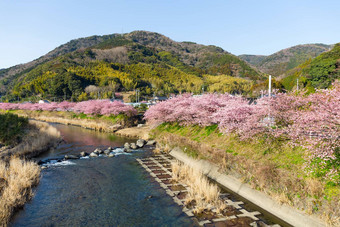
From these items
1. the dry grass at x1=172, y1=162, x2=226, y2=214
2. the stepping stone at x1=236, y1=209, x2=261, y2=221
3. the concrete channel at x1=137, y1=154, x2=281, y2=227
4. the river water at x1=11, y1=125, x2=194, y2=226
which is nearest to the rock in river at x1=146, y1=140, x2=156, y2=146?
the river water at x1=11, y1=125, x2=194, y2=226

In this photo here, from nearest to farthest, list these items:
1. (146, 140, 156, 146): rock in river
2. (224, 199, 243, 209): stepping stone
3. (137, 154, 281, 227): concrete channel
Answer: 1. (137, 154, 281, 227): concrete channel
2. (224, 199, 243, 209): stepping stone
3. (146, 140, 156, 146): rock in river

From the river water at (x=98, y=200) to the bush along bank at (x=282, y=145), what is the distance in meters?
5.01

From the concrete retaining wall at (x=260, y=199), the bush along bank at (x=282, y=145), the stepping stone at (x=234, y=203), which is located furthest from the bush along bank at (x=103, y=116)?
the stepping stone at (x=234, y=203)

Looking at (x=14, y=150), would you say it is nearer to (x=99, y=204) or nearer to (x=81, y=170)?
(x=81, y=170)

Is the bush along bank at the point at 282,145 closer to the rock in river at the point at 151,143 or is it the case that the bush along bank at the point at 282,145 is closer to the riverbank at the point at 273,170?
the riverbank at the point at 273,170

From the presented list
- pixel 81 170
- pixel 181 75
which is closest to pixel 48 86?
pixel 181 75

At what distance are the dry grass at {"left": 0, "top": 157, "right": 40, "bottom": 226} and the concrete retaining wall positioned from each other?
474 inches

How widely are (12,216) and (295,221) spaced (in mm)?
13408

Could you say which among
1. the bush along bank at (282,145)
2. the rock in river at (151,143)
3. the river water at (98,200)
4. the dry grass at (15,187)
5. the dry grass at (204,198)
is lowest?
the rock in river at (151,143)

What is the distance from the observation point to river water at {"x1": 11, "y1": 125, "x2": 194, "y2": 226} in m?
10.9

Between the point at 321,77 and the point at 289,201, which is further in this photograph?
the point at 321,77

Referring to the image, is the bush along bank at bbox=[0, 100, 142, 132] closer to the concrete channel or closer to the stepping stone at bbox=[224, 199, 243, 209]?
the concrete channel

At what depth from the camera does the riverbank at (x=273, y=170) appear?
31.2 ft

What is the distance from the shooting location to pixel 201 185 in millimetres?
13188
